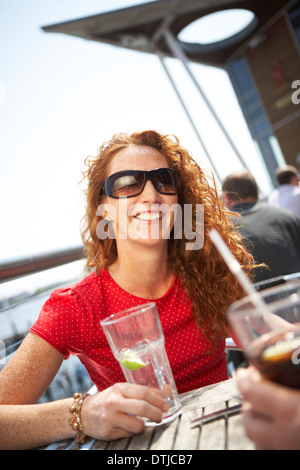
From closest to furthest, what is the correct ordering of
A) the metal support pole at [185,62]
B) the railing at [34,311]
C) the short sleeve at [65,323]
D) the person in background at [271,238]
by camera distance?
the short sleeve at [65,323] → the railing at [34,311] → the person in background at [271,238] → the metal support pole at [185,62]

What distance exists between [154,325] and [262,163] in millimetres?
12406

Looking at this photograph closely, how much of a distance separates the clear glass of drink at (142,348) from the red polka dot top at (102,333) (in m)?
0.39

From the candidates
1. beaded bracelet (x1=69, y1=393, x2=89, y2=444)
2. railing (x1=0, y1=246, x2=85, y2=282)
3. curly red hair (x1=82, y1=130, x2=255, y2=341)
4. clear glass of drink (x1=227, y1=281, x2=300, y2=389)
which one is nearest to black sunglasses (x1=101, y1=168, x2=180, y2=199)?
curly red hair (x1=82, y1=130, x2=255, y2=341)

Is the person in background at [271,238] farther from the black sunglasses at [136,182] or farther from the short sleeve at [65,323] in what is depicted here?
the short sleeve at [65,323]

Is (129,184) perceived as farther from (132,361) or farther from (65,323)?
(132,361)

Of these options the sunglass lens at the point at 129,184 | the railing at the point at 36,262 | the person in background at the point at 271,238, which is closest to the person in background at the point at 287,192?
the person in background at the point at 271,238

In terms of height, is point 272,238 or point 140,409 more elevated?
point 140,409

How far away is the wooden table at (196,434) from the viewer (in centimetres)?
74

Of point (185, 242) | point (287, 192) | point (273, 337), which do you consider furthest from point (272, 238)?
point (287, 192)

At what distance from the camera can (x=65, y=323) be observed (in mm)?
1312

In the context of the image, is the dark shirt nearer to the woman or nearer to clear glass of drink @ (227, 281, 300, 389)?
the woman

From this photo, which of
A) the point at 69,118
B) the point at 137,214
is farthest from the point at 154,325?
the point at 69,118

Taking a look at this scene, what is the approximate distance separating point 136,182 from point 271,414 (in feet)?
3.68

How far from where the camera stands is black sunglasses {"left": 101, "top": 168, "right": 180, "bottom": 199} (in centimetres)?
152
